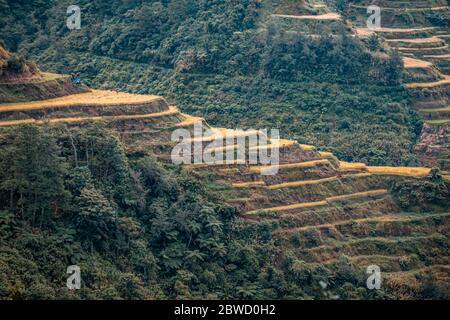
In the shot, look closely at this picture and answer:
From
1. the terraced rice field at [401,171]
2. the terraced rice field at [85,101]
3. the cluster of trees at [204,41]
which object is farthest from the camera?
the cluster of trees at [204,41]

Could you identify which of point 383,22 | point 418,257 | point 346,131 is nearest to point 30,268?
point 418,257

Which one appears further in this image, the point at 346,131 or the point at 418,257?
the point at 346,131

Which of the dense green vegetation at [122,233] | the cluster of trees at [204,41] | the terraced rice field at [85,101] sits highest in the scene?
the cluster of trees at [204,41]

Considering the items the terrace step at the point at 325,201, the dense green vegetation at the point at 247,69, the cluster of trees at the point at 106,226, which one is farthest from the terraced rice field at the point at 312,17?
the cluster of trees at the point at 106,226

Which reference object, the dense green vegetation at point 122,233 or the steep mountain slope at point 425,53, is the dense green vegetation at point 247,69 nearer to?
the steep mountain slope at point 425,53

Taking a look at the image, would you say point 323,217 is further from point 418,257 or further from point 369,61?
point 369,61

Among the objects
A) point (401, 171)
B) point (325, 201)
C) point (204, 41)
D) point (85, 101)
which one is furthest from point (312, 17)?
point (85, 101)
